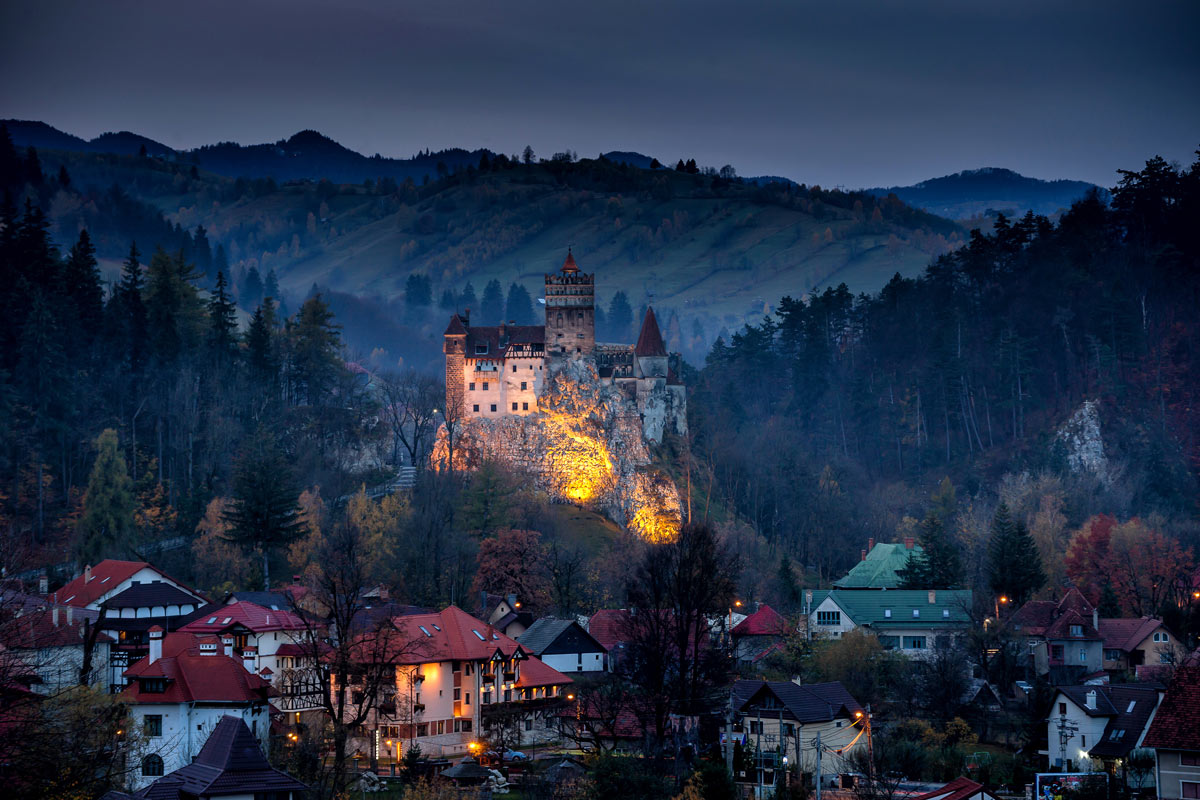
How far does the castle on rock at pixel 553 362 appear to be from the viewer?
126 metres

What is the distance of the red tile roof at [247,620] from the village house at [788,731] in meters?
19.5

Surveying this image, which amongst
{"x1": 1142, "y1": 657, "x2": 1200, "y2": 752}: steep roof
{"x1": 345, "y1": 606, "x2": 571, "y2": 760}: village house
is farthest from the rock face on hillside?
{"x1": 1142, "y1": 657, "x2": 1200, "y2": 752}: steep roof

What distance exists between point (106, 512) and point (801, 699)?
163 feet

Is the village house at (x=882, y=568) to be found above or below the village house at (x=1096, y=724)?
above

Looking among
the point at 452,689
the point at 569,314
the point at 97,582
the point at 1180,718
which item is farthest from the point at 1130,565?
the point at 97,582

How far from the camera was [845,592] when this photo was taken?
9212 cm

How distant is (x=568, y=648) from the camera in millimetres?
79875

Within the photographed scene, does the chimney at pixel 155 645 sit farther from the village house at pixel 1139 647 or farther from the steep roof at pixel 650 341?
the steep roof at pixel 650 341

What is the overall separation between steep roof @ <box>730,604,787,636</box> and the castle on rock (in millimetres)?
42435

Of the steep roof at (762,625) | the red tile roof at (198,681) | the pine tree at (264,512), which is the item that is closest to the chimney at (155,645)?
the red tile roof at (198,681)

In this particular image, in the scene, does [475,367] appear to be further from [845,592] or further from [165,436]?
[845,592]

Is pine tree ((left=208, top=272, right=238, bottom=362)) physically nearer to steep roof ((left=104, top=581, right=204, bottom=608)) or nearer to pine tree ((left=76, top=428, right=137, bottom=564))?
pine tree ((left=76, top=428, right=137, bottom=564))

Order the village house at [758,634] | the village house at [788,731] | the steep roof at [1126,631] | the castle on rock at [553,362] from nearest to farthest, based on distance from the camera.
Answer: the village house at [788,731]
the steep roof at [1126,631]
the village house at [758,634]
the castle on rock at [553,362]

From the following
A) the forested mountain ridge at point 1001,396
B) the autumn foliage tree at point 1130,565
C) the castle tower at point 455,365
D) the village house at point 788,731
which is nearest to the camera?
the village house at point 788,731
